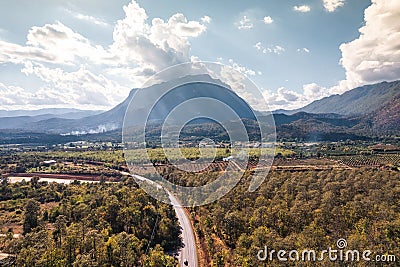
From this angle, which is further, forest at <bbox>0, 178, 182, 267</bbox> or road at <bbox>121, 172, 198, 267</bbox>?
road at <bbox>121, 172, 198, 267</bbox>

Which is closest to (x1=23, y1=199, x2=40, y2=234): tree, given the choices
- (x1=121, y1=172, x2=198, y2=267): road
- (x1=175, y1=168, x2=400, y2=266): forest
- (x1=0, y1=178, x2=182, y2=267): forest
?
(x1=0, y1=178, x2=182, y2=267): forest

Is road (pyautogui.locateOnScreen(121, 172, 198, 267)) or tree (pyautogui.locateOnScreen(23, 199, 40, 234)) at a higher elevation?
tree (pyautogui.locateOnScreen(23, 199, 40, 234))

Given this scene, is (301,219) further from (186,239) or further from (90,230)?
(90,230)

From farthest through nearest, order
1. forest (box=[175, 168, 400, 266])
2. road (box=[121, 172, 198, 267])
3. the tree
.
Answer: the tree, road (box=[121, 172, 198, 267]), forest (box=[175, 168, 400, 266])

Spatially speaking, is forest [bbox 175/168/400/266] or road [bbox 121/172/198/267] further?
road [bbox 121/172/198/267]

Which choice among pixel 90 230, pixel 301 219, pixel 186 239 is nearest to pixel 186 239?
pixel 186 239

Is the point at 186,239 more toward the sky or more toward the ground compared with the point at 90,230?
more toward the ground

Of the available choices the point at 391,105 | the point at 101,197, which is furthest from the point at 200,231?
the point at 391,105

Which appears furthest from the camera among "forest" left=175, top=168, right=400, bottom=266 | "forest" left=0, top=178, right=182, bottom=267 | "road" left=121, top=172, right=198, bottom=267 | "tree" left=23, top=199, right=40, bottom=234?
"tree" left=23, top=199, right=40, bottom=234

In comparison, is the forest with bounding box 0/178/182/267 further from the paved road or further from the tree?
the paved road

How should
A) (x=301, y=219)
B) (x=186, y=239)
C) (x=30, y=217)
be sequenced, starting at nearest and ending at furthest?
1. (x=301, y=219)
2. (x=186, y=239)
3. (x=30, y=217)

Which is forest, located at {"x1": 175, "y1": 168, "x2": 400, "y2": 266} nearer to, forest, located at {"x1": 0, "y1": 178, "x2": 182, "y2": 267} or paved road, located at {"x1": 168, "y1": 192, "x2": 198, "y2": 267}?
paved road, located at {"x1": 168, "y1": 192, "x2": 198, "y2": 267}
